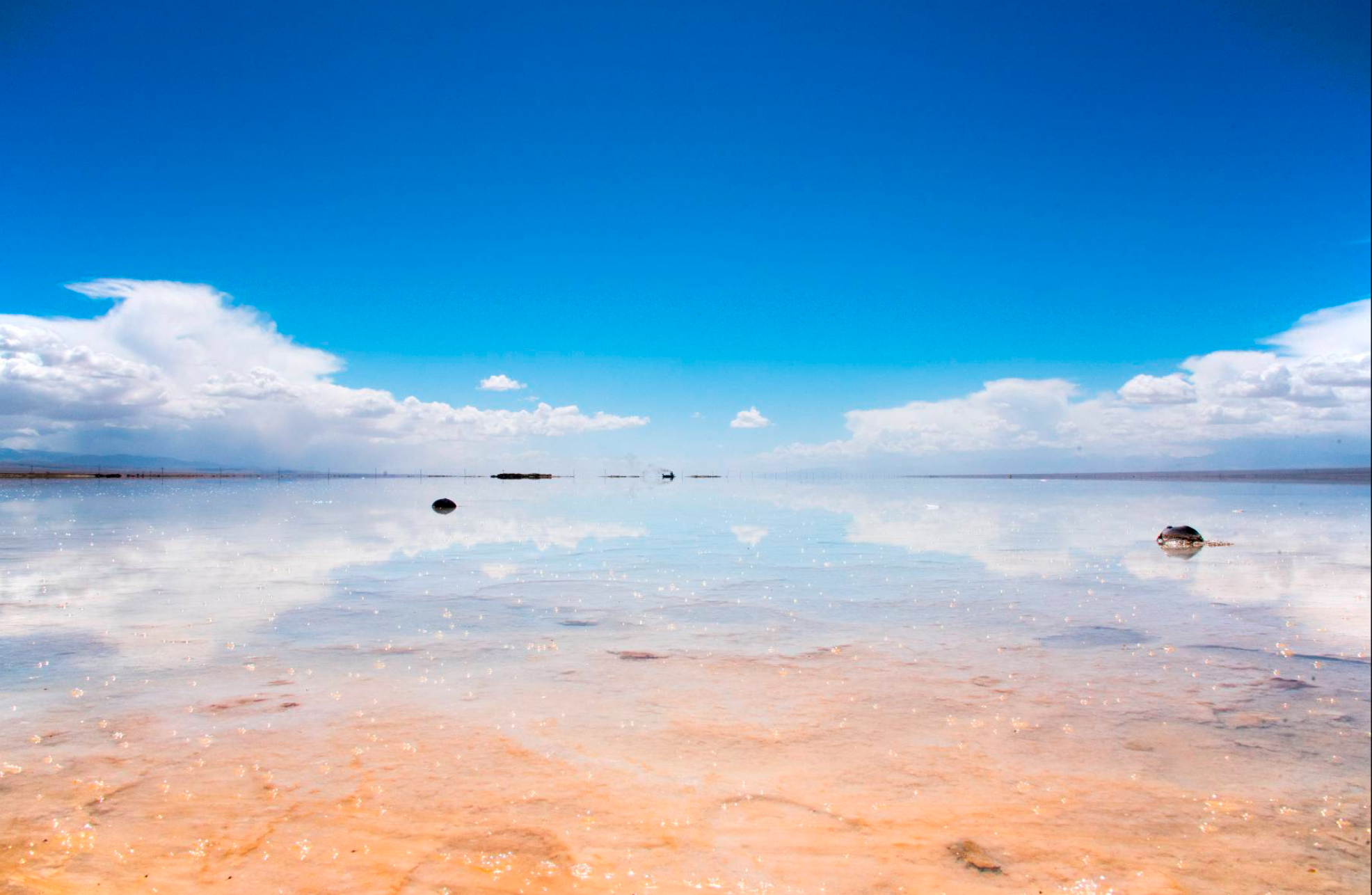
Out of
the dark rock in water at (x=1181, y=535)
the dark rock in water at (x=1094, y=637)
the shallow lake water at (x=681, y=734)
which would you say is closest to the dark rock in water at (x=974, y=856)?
Result: the shallow lake water at (x=681, y=734)

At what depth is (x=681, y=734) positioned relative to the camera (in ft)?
21.3

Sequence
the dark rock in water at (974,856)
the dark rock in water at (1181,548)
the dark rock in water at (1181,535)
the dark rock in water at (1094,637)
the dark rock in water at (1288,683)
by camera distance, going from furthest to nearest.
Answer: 1. the dark rock in water at (1181,535)
2. the dark rock in water at (1181,548)
3. the dark rock in water at (1094,637)
4. the dark rock in water at (1288,683)
5. the dark rock in water at (974,856)

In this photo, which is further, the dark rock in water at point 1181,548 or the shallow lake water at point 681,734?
the dark rock in water at point 1181,548

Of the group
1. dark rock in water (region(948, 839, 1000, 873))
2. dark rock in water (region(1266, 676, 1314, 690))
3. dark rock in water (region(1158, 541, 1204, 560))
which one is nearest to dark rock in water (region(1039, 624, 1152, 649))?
dark rock in water (region(1266, 676, 1314, 690))

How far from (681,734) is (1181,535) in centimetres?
2075

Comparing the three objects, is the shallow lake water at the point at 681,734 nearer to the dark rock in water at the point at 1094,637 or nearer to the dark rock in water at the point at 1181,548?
the dark rock in water at the point at 1094,637

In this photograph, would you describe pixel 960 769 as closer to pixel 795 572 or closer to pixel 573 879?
pixel 573 879

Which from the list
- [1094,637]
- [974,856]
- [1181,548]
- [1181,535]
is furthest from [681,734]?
[1181,535]

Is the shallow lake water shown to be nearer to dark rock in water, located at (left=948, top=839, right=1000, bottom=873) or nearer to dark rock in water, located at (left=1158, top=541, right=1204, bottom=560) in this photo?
dark rock in water, located at (left=948, top=839, right=1000, bottom=873)

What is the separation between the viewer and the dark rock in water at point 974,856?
4.50 meters

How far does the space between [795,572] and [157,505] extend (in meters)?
40.3

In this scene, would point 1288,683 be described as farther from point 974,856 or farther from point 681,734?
point 681,734

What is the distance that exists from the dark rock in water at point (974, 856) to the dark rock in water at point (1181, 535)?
20.6m

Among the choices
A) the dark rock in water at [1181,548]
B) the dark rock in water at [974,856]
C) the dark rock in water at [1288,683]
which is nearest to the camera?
the dark rock in water at [974,856]
